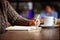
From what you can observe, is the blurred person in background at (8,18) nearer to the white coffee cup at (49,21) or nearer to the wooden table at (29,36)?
the white coffee cup at (49,21)

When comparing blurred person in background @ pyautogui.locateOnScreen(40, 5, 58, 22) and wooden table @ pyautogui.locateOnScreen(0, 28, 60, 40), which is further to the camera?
blurred person in background @ pyautogui.locateOnScreen(40, 5, 58, 22)

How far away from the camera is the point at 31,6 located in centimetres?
468

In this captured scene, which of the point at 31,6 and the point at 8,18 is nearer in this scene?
the point at 8,18

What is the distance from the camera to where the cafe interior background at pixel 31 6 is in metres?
4.59

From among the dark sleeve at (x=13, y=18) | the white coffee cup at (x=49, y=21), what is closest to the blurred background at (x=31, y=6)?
the dark sleeve at (x=13, y=18)

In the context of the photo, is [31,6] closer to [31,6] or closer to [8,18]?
[31,6]

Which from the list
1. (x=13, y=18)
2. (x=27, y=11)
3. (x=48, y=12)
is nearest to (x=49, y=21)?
(x=13, y=18)

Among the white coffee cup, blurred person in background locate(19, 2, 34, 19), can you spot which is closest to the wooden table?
the white coffee cup

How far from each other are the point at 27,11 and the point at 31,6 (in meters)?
0.20

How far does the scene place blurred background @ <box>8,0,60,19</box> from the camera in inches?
181

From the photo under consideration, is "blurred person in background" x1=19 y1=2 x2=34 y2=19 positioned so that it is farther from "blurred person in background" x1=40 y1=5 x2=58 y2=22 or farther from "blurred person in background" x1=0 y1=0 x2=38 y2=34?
"blurred person in background" x1=0 y1=0 x2=38 y2=34

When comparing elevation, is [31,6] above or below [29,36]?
above

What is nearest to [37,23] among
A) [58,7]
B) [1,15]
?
[1,15]

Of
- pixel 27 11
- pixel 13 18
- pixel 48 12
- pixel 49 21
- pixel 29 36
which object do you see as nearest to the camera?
pixel 29 36
